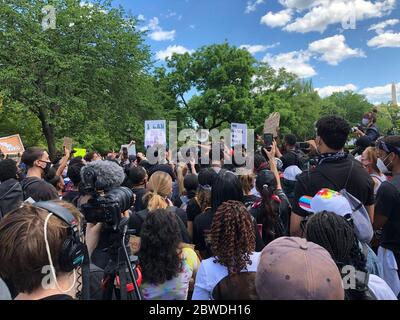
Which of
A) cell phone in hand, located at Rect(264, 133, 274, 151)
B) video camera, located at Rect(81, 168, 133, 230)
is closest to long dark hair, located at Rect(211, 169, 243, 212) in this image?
video camera, located at Rect(81, 168, 133, 230)

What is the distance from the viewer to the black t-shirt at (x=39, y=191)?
12.7 feet

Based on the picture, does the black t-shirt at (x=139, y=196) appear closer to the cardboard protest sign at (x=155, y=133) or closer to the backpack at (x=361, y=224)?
the backpack at (x=361, y=224)

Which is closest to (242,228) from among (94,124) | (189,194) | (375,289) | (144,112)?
(375,289)

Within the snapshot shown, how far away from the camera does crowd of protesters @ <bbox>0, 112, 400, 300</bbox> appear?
58.4 inches

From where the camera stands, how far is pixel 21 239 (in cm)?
150

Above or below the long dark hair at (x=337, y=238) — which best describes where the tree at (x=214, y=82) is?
above

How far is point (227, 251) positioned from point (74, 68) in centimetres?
1903

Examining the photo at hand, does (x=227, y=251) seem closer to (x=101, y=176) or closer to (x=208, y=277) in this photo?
(x=208, y=277)

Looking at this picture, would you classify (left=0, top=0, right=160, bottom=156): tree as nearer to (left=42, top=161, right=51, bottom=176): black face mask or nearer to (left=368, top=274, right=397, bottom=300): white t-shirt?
(left=42, top=161, right=51, bottom=176): black face mask

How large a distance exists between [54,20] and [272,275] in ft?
68.2

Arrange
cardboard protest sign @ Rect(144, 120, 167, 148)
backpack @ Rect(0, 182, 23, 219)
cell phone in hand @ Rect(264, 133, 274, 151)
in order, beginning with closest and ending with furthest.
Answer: backpack @ Rect(0, 182, 23, 219) < cell phone in hand @ Rect(264, 133, 274, 151) < cardboard protest sign @ Rect(144, 120, 167, 148)

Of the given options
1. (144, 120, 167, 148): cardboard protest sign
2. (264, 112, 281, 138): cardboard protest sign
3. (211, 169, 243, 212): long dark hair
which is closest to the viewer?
(211, 169, 243, 212): long dark hair

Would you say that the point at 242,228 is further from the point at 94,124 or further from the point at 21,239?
the point at 94,124

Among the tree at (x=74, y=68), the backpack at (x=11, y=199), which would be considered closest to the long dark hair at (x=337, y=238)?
the backpack at (x=11, y=199)
